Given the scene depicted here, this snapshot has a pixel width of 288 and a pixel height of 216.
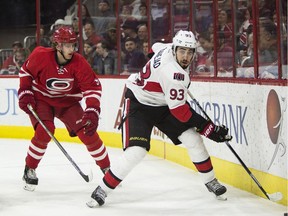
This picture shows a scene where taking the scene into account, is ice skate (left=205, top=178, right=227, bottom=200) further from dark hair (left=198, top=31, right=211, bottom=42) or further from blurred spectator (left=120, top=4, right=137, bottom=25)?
blurred spectator (left=120, top=4, right=137, bottom=25)

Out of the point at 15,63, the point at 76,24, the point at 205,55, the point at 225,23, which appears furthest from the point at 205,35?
the point at 15,63

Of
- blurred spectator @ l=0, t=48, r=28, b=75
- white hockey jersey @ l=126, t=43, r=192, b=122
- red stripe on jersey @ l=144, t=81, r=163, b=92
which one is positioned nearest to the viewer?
white hockey jersey @ l=126, t=43, r=192, b=122

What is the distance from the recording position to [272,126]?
516 centimetres

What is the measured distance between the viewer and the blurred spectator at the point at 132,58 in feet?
28.1

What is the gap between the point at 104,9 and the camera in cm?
908

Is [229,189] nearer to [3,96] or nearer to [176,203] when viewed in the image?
[176,203]

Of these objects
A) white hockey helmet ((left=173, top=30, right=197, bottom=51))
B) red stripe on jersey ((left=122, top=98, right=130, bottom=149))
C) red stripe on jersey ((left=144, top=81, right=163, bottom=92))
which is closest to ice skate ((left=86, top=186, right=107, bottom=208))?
red stripe on jersey ((left=122, top=98, right=130, bottom=149))

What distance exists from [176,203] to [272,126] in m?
0.77

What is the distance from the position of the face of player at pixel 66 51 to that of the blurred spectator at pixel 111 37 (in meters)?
3.35

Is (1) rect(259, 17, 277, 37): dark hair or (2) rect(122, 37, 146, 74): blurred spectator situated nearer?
(1) rect(259, 17, 277, 37): dark hair

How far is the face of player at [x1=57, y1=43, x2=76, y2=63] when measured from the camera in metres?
5.58

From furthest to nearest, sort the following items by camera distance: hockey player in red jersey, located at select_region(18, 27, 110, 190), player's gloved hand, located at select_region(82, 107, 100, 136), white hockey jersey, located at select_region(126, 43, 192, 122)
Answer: hockey player in red jersey, located at select_region(18, 27, 110, 190) < player's gloved hand, located at select_region(82, 107, 100, 136) < white hockey jersey, located at select_region(126, 43, 192, 122)

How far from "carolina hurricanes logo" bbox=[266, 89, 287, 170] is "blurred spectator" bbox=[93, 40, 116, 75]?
388 centimetres

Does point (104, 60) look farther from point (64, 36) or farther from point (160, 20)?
point (64, 36)
